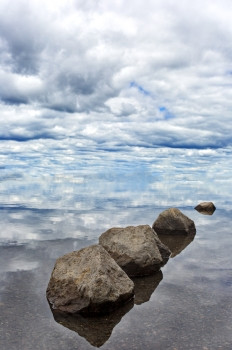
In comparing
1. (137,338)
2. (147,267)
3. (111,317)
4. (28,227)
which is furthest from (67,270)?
(28,227)

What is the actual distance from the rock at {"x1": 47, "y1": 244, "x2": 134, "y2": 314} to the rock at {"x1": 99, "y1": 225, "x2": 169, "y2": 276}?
2948mm

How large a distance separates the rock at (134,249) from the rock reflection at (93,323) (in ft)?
12.5

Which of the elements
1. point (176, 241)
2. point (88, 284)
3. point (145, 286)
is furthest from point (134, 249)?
point (176, 241)

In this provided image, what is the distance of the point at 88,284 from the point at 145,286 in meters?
3.59

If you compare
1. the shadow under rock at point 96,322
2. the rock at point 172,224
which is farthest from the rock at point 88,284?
the rock at point 172,224

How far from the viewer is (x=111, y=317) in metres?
11.5

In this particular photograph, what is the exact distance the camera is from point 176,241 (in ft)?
75.8

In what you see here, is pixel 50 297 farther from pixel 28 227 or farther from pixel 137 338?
pixel 28 227

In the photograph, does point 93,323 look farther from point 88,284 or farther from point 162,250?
point 162,250

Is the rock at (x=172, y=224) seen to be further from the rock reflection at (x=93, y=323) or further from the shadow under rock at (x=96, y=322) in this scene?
the rock reflection at (x=93, y=323)

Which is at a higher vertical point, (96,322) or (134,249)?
(134,249)

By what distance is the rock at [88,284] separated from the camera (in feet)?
38.1

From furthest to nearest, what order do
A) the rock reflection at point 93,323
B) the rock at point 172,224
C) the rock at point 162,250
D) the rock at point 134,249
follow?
1. the rock at point 172,224
2. the rock at point 162,250
3. the rock at point 134,249
4. the rock reflection at point 93,323

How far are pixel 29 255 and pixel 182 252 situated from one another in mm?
8244
